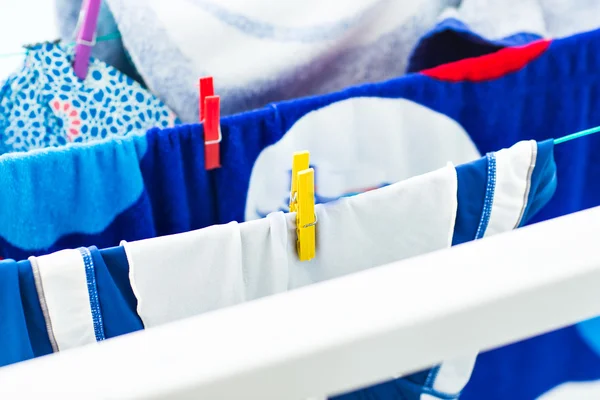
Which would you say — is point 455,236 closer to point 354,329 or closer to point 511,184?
point 511,184

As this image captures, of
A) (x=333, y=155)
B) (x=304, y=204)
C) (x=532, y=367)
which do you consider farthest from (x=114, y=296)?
(x=532, y=367)

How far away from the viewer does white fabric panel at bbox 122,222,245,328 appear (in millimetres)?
388

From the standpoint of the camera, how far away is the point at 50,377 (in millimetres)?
232

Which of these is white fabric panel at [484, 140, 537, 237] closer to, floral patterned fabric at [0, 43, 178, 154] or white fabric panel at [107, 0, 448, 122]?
white fabric panel at [107, 0, 448, 122]

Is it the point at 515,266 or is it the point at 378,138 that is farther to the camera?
the point at 378,138

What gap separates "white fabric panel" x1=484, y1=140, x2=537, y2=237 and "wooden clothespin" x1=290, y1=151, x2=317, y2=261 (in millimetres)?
159

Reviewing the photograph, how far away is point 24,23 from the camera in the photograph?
0.58 metres

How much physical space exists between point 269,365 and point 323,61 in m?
0.42

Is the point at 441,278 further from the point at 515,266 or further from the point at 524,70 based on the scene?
the point at 524,70

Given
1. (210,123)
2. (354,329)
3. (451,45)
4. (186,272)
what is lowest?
(354,329)

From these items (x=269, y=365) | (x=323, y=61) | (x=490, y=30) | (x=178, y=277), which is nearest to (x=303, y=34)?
(x=323, y=61)

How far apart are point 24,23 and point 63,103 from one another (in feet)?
0.34

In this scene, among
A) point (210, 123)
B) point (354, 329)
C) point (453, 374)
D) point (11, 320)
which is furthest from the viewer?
point (453, 374)

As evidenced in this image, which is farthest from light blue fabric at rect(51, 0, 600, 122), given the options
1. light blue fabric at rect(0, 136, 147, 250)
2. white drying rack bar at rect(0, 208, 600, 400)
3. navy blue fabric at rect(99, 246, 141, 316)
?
white drying rack bar at rect(0, 208, 600, 400)
